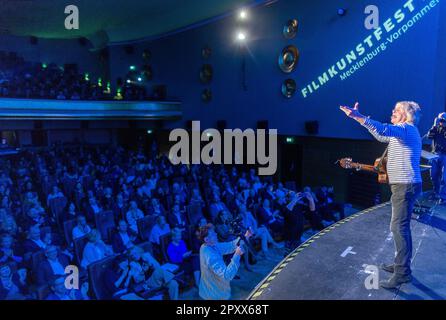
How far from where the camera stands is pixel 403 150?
2.82 m

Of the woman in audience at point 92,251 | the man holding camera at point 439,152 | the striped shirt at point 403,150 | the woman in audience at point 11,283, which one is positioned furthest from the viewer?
the man holding camera at point 439,152

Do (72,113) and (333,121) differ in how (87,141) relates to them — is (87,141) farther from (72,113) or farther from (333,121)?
(333,121)

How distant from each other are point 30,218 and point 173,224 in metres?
2.46

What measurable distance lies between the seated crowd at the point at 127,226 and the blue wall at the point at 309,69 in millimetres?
3133

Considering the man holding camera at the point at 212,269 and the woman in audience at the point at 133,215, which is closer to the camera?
the man holding camera at the point at 212,269

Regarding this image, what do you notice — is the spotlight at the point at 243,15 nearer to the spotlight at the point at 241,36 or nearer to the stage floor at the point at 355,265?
the spotlight at the point at 241,36

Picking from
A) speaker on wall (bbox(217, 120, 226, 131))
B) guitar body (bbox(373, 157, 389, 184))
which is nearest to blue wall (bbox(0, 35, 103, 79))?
speaker on wall (bbox(217, 120, 226, 131))

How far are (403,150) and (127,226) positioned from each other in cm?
492

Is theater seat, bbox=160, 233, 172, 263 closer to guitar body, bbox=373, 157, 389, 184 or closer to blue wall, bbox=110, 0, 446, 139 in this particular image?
guitar body, bbox=373, 157, 389, 184

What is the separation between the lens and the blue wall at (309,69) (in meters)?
8.89

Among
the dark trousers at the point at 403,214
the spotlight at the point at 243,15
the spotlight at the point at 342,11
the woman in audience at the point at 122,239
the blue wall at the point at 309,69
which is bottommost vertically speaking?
the woman in audience at the point at 122,239

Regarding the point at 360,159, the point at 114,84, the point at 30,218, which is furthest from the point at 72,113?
the point at 360,159

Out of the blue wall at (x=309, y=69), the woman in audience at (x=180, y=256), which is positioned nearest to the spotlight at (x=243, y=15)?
the blue wall at (x=309, y=69)

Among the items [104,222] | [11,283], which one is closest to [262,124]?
[104,222]
